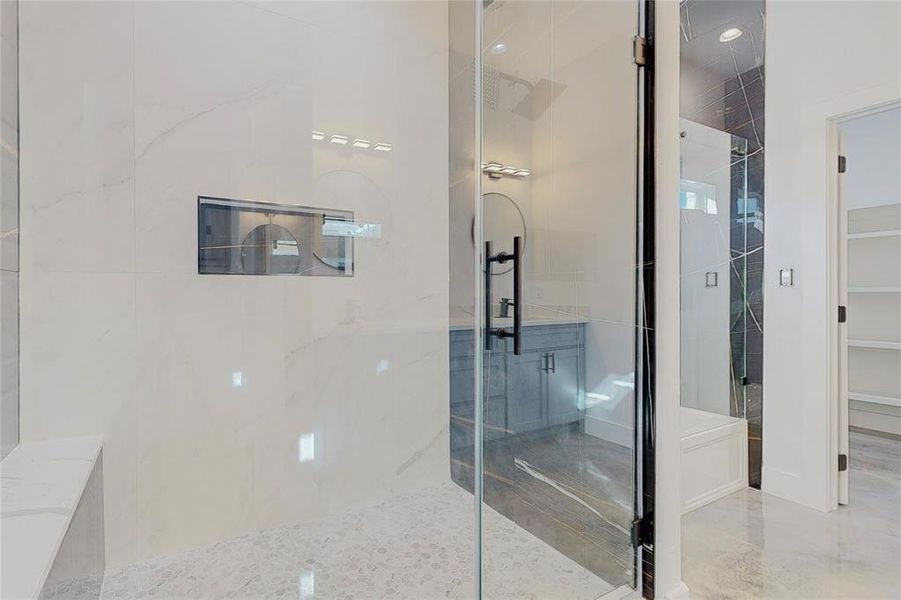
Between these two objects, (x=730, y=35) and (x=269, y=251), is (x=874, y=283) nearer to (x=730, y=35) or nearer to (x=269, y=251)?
(x=730, y=35)

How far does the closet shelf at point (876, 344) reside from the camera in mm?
3307

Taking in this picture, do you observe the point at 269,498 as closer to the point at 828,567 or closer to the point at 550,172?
the point at 550,172

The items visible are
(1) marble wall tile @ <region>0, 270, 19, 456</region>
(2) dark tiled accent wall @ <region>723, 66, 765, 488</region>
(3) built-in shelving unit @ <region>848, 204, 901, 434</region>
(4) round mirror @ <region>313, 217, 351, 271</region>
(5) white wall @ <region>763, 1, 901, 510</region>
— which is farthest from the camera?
(3) built-in shelving unit @ <region>848, 204, 901, 434</region>

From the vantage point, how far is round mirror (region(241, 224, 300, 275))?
186cm

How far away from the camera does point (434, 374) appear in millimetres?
2363

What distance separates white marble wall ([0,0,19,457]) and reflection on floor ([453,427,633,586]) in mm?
1568

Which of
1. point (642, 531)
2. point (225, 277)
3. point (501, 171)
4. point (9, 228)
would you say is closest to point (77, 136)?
point (9, 228)

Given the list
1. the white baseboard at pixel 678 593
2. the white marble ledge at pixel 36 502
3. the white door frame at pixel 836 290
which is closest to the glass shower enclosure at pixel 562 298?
the white baseboard at pixel 678 593

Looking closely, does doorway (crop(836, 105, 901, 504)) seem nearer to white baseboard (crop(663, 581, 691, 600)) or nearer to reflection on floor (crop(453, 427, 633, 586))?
white baseboard (crop(663, 581, 691, 600))

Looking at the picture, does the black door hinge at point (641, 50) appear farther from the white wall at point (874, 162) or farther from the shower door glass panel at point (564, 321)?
the white wall at point (874, 162)

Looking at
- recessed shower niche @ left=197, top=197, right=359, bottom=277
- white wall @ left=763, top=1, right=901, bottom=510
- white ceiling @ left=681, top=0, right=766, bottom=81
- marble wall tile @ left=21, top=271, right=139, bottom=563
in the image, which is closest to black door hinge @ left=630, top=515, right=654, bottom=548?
white wall @ left=763, top=1, right=901, bottom=510

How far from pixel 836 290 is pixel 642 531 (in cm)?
171

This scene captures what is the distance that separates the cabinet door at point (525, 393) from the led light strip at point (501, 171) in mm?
696

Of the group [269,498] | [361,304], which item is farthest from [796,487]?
[269,498]
